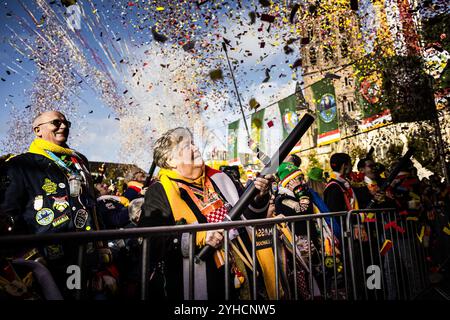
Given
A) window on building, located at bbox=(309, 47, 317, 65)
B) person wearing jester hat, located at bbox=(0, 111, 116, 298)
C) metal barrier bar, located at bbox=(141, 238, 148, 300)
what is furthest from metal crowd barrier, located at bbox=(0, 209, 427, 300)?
window on building, located at bbox=(309, 47, 317, 65)

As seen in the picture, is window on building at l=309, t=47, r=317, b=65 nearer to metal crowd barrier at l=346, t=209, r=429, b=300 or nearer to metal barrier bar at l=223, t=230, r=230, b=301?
metal crowd barrier at l=346, t=209, r=429, b=300

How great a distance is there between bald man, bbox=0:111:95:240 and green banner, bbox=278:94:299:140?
22074mm

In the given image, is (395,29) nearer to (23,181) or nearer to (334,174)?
(334,174)

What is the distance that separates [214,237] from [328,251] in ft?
6.41

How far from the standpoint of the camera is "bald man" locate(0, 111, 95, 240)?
Answer: 2.15m

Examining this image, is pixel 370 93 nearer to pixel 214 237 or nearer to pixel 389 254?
pixel 389 254

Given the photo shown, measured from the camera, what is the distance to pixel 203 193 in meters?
2.47

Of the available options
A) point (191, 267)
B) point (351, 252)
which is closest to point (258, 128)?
point (351, 252)

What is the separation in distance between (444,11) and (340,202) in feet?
24.6

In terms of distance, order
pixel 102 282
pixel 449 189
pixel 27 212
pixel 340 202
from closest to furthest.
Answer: pixel 102 282 → pixel 27 212 → pixel 340 202 → pixel 449 189

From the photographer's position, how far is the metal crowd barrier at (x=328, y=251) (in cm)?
135

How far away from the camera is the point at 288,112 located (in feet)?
79.4

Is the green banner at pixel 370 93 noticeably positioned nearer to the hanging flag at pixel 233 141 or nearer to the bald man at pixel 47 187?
the bald man at pixel 47 187
